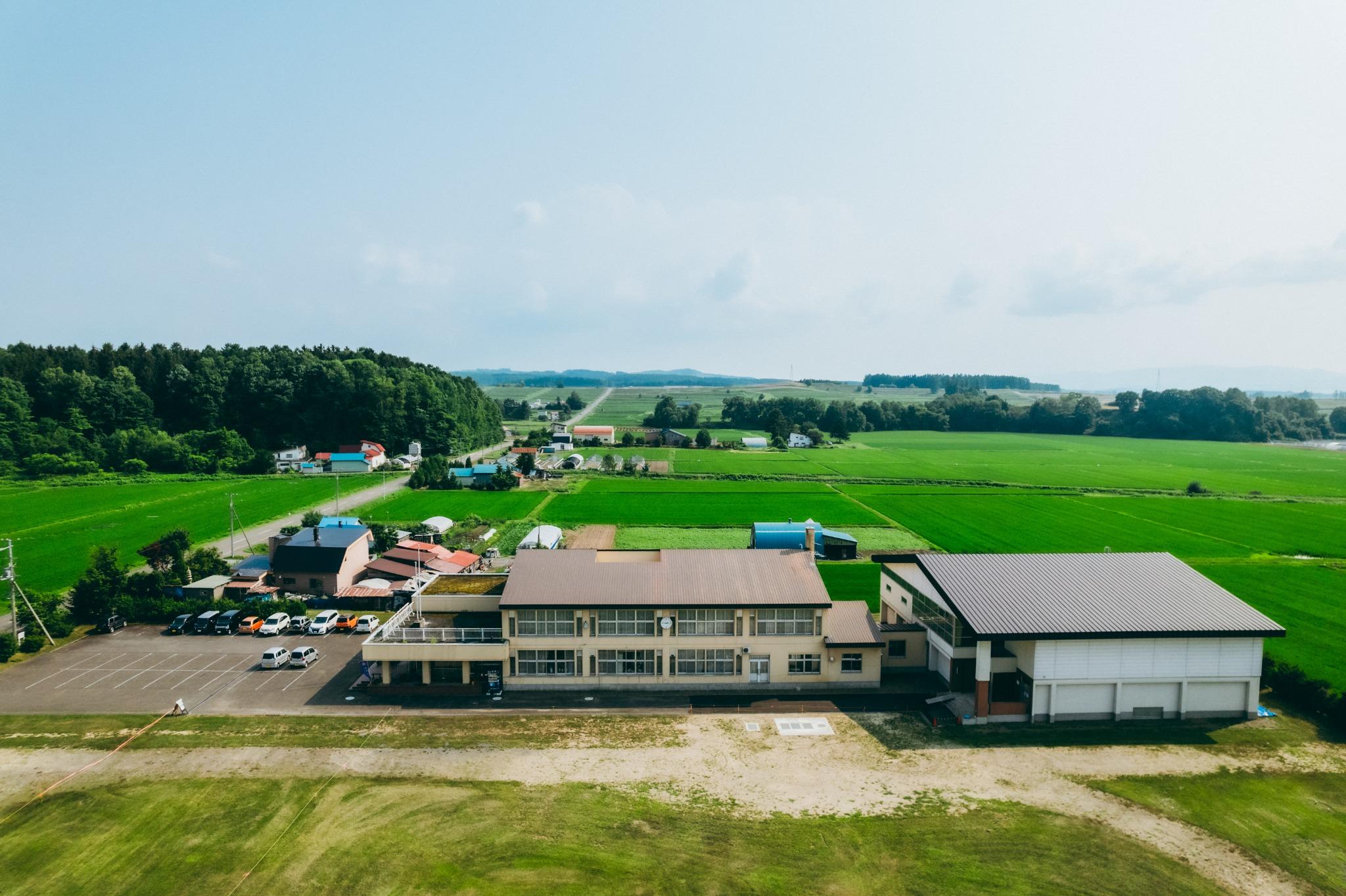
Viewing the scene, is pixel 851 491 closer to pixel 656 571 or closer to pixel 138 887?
pixel 656 571

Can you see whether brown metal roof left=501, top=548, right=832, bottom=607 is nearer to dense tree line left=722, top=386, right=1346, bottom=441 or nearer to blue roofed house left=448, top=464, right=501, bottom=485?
blue roofed house left=448, top=464, right=501, bottom=485

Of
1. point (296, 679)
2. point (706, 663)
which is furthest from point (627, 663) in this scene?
point (296, 679)

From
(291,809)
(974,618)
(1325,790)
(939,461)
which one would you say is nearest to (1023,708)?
(974,618)

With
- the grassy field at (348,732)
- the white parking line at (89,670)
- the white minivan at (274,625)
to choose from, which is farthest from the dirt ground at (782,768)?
the white minivan at (274,625)

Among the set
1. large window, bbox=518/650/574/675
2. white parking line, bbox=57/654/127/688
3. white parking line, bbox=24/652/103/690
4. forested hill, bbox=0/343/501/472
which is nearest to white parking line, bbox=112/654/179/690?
white parking line, bbox=57/654/127/688

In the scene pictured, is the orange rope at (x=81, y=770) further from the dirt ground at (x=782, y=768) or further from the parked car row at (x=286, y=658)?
the parked car row at (x=286, y=658)

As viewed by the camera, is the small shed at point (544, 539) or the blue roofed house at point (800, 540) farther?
the blue roofed house at point (800, 540)
